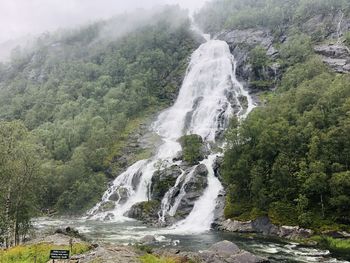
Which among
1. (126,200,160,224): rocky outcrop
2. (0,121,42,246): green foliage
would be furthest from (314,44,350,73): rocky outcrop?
(0,121,42,246): green foliage

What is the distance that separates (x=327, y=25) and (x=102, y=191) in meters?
93.6

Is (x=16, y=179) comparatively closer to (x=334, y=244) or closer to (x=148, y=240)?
(x=148, y=240)

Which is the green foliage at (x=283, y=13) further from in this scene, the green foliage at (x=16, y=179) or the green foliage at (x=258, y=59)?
the green foliage at (x=16, y=179)

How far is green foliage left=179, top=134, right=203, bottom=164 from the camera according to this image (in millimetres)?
85694

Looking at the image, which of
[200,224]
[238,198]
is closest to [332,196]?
[238,198]

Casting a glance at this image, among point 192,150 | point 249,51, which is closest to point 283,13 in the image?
point 249,51

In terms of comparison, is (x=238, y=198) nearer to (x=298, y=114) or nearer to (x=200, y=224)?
(x=200, y=224)

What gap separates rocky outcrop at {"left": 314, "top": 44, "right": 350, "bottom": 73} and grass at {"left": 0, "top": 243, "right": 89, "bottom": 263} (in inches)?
3591

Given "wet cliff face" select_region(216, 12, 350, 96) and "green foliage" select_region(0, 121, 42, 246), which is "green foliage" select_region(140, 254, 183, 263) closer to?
"green foliage" select_region(0, 121, 42, 246)

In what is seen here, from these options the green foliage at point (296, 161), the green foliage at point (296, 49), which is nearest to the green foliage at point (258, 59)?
the green foliage at point (296, 49)

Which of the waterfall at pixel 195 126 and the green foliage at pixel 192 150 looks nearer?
the waterfall at pixel 195 126

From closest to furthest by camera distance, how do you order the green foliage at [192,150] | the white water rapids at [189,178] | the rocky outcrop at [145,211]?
the white water rapids at [189,178], the rocky outcrop at [145,211], the green foliage at [192,150]

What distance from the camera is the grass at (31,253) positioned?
2979cm

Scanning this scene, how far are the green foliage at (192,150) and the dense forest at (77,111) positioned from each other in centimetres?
2021
